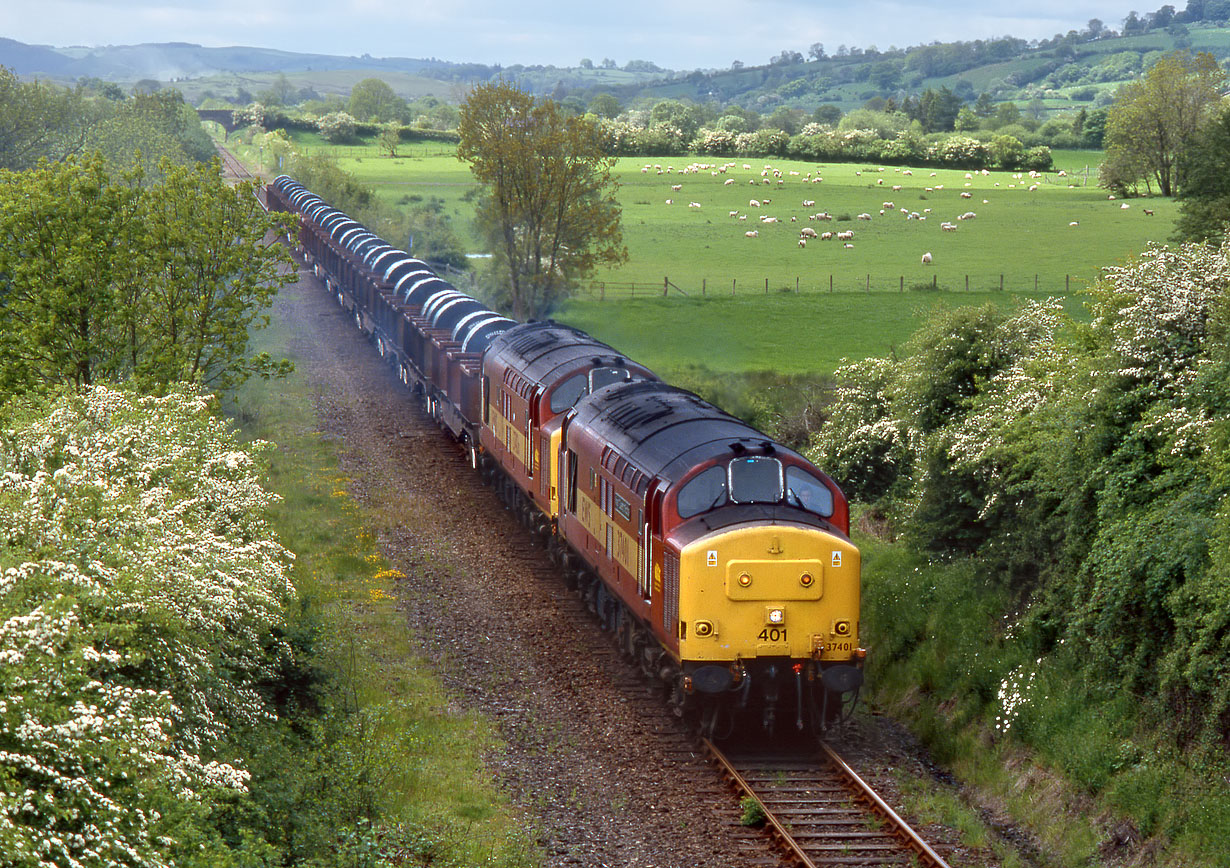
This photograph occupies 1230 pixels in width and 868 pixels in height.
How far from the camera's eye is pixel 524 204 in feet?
167

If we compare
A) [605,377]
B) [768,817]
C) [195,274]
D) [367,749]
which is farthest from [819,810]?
[195,274]

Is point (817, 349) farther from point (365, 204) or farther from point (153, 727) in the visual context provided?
point (365, 204)

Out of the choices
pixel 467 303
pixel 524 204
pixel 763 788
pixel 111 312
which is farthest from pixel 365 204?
pixel 763 788

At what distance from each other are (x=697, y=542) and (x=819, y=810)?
3.77 metres

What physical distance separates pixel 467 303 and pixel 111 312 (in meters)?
16.0

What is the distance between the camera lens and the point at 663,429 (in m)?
19.1

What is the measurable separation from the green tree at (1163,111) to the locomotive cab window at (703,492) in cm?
6333

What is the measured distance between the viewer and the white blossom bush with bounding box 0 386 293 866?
9.46 metres

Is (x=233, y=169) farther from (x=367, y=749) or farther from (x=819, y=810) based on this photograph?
(x=819, y=810)

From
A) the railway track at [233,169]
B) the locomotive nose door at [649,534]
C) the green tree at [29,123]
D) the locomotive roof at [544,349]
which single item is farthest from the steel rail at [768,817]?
the railway track at [233,169]

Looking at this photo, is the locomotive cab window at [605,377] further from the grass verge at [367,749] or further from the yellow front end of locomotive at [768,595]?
the yellow front end of locomotive at [768,595]

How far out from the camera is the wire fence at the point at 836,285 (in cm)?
5500


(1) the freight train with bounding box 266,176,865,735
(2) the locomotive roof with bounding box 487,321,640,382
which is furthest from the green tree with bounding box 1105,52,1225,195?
(1) the freight train with bounding box 266,176,865,735

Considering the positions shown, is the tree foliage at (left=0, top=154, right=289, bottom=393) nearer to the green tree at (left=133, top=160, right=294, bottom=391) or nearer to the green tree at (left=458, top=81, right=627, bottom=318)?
the green tree at (left=133, top=160, right=294, bottom=391)
